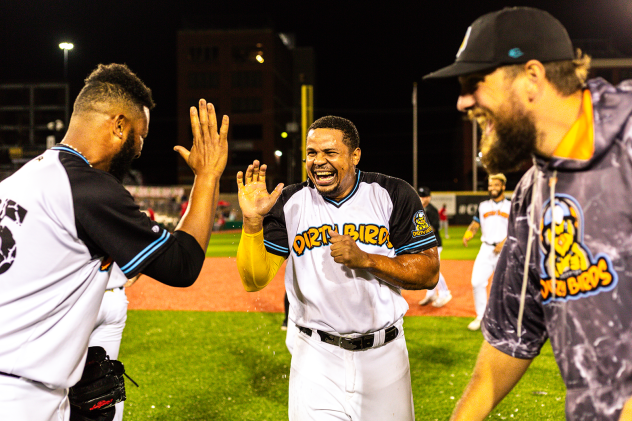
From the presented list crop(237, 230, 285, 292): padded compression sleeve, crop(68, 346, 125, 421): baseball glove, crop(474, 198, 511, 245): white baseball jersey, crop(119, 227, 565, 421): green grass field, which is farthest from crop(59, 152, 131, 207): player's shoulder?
crop(474, 198, 511, 245): white baseball jersey

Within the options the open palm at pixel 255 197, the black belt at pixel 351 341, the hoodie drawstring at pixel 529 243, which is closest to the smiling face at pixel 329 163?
the open palm at pixel 255 197

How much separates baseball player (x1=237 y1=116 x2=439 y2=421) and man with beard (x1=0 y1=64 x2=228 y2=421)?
0.97 metres

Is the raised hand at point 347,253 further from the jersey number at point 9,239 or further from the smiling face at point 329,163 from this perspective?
the jersey number at point 9,239

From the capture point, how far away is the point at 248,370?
7016 mm

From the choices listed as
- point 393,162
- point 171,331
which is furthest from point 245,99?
point 171,331

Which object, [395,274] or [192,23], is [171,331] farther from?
[192,23]

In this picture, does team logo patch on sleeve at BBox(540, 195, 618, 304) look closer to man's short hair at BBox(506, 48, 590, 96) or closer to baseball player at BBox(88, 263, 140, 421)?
man's short hair at BBox(506, 48, 590, 96)

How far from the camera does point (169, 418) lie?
17.8 feet

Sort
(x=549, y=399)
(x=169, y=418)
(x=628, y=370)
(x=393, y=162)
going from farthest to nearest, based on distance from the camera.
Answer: (x=393, y=162) → (x=549, y=399) → (x=169, y=418) → (x=628, y=370)

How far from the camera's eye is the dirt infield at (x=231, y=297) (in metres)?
11.2

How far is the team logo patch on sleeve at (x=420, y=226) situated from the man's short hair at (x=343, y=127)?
0.61 meters

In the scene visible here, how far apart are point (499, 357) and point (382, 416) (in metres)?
1.26

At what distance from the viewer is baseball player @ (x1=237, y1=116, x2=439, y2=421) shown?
3.10 meters

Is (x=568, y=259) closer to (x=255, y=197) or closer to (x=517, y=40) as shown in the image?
(x=517, y=40)
